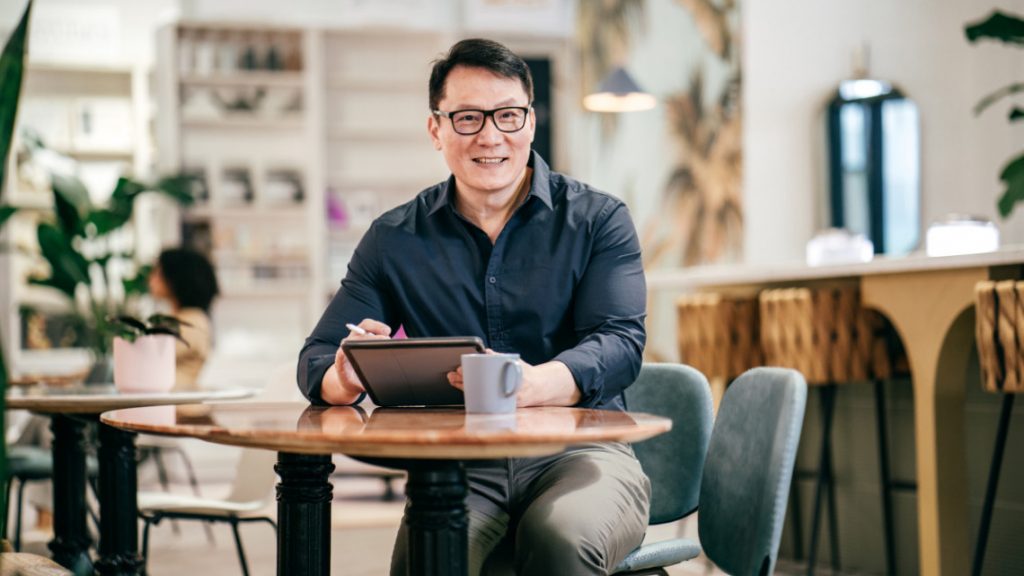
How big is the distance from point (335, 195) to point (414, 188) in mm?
563

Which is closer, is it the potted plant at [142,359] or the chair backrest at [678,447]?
the chair backrest at [678,447]

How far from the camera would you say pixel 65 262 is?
5.24 metres

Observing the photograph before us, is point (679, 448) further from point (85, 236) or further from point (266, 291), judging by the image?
point (266, 291)

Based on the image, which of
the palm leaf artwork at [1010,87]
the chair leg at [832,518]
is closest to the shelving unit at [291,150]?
the chair leg at [832,518]

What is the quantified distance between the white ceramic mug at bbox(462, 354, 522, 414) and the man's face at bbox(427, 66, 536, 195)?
61 centimetres

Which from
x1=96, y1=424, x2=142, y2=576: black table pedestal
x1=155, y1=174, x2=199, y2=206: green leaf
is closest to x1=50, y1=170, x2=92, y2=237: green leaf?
x1=155, y1=174, x2=199, y2=206: green leaf

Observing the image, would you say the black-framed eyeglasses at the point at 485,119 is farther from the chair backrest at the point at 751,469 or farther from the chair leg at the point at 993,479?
the chair leg at the point at 993,479

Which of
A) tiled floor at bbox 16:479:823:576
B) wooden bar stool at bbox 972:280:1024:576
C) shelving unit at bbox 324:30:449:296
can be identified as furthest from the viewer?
shelving unit at bbox 324:30:449:296

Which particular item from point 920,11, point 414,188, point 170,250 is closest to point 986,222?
point 920,11

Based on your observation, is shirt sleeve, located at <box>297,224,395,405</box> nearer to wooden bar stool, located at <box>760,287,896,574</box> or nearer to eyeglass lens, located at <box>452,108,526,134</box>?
eyeglass lens, located at <box>452,108,526,134</box>

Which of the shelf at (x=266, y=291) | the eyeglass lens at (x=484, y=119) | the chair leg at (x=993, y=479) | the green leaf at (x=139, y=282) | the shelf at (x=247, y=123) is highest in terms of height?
the shelf at (x=247, y=123)

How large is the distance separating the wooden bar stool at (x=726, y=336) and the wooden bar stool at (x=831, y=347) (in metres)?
0.22

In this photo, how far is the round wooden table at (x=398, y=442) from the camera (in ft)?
4.33

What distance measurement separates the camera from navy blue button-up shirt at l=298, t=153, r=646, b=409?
6.73 feet
